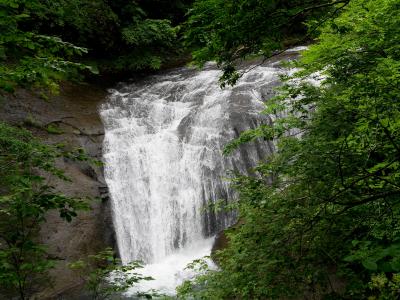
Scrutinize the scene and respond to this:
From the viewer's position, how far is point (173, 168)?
11.6 m

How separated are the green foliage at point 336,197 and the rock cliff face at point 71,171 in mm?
5111

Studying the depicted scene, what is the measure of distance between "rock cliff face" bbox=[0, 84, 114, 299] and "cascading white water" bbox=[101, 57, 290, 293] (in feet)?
1.45

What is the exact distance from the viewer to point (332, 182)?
3438mm

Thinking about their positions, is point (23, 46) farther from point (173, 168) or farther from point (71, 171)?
point (173, 168)

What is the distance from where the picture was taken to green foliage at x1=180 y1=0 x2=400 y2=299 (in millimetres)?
2920

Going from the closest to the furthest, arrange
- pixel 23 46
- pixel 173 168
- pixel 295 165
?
pixel 23 46
pixel 295 165
pixel 173 168

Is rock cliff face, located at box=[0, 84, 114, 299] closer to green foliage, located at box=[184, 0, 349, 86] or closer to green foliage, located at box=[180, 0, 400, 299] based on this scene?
green foliage, located at box=[180, 0, 400, 299]

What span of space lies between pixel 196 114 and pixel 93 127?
11.3 feet

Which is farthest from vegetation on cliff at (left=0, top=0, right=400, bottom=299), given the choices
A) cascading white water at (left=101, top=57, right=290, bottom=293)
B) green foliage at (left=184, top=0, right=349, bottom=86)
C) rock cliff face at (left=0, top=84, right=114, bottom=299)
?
cascading white water at (left=101, top=57, right=290, bottom=293)

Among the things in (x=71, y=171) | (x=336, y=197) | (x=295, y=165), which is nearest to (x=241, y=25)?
(x=336, y=197)

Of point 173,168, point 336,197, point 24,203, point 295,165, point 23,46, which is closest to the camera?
point 336,197

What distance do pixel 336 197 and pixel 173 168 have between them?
908cm

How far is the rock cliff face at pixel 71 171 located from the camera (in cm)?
899

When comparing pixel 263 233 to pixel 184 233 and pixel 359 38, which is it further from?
pixel 184 233
